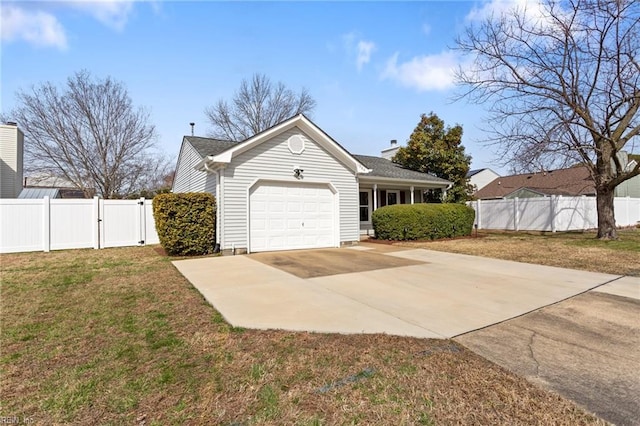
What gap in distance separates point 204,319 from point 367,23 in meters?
10.4

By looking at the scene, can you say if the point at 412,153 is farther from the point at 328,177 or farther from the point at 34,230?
the point at 34,230

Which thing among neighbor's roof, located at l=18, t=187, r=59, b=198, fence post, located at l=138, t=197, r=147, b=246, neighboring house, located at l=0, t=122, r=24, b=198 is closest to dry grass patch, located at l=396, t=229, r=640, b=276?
fence post, located at l=138, t=197, r=147, b=246

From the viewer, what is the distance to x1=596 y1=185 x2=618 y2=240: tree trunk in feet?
45.5

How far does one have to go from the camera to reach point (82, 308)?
5.05m

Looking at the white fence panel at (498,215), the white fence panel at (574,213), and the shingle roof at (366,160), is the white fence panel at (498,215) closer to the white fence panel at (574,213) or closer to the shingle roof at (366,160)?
the white fence panel at (574,213)

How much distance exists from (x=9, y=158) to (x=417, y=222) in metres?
23.0

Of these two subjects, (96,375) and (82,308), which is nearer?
(96,375)

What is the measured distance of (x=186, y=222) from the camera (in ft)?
35.0

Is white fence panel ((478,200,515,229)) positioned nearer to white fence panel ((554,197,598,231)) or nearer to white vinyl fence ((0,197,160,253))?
white fence panel ((554,197,598,231))

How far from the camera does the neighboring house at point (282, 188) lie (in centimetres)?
1103

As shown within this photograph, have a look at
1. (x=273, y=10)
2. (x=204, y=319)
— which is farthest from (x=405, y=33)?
(x=204, y=319)

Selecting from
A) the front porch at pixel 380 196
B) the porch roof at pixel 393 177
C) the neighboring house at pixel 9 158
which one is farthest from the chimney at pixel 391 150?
the neighboring house at pixel 9 158

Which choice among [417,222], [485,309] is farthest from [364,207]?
[485,309]

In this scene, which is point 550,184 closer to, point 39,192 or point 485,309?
point 485,309
